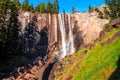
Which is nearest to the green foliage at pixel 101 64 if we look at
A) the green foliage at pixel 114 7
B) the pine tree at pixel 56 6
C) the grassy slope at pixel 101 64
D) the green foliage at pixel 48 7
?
the grassy slope at pixel 101 64

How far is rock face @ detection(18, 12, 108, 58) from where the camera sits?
212ft

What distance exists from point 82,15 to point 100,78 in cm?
5394

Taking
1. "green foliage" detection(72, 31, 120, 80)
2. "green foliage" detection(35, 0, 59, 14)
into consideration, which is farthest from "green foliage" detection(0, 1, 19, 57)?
"green foliage" detection(35, 0, 59, 14)

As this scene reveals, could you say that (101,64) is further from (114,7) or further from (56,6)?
(56,6)

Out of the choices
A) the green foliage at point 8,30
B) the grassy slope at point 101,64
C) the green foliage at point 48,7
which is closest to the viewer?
the grassy slope at point 101,64

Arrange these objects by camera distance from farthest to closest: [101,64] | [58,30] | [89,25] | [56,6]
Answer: [56,6]
[58,30]
[89,25]
[101,64]

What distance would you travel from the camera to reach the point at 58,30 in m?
67.7

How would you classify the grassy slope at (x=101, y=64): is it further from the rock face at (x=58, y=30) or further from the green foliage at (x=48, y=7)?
the green foliage at (x=48, y=7)

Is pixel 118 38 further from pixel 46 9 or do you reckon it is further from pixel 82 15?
pixel 46 9

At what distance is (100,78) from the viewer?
55.2ft

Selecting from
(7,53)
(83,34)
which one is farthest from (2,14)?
(83,34)

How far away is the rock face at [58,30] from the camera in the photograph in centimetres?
6469

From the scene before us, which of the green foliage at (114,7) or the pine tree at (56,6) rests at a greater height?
the pine tree at (56,6)

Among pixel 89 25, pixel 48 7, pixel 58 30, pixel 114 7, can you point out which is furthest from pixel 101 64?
pixel 48 7
